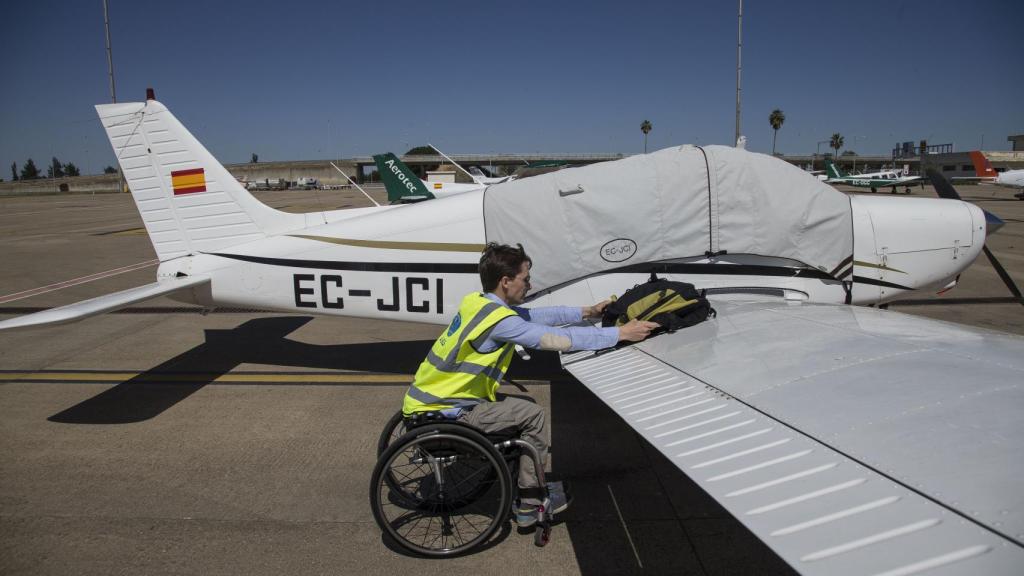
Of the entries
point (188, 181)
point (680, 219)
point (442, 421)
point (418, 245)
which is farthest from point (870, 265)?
point (188, 181)

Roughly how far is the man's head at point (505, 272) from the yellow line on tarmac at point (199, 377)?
113 inches

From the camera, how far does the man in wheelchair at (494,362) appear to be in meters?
2.95

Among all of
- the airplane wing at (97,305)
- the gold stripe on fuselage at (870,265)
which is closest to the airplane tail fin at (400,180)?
the airplane wing at (97,305)

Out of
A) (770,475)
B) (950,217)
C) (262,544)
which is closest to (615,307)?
(770,475)

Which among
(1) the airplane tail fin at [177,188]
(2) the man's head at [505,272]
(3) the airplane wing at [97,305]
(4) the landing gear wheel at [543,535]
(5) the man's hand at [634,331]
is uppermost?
(1) the airplane tail fin at [177,188]

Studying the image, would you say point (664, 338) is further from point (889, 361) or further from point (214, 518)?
point (214, 518)

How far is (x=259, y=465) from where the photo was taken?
404 centimetres

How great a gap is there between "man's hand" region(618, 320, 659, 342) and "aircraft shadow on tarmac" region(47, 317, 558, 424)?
266 centimetres

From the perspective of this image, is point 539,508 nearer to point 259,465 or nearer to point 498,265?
point 498,265

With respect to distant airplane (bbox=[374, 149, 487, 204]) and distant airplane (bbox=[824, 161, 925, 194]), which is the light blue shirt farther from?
distant airplane (bbox=[824, 161, 925, 194])

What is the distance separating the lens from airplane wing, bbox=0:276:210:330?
3.92m

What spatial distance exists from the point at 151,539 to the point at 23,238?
76.0 ft

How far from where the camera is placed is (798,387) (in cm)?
259

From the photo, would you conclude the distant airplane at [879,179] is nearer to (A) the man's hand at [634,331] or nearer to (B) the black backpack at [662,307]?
(B) the black backpack at [662,307]
